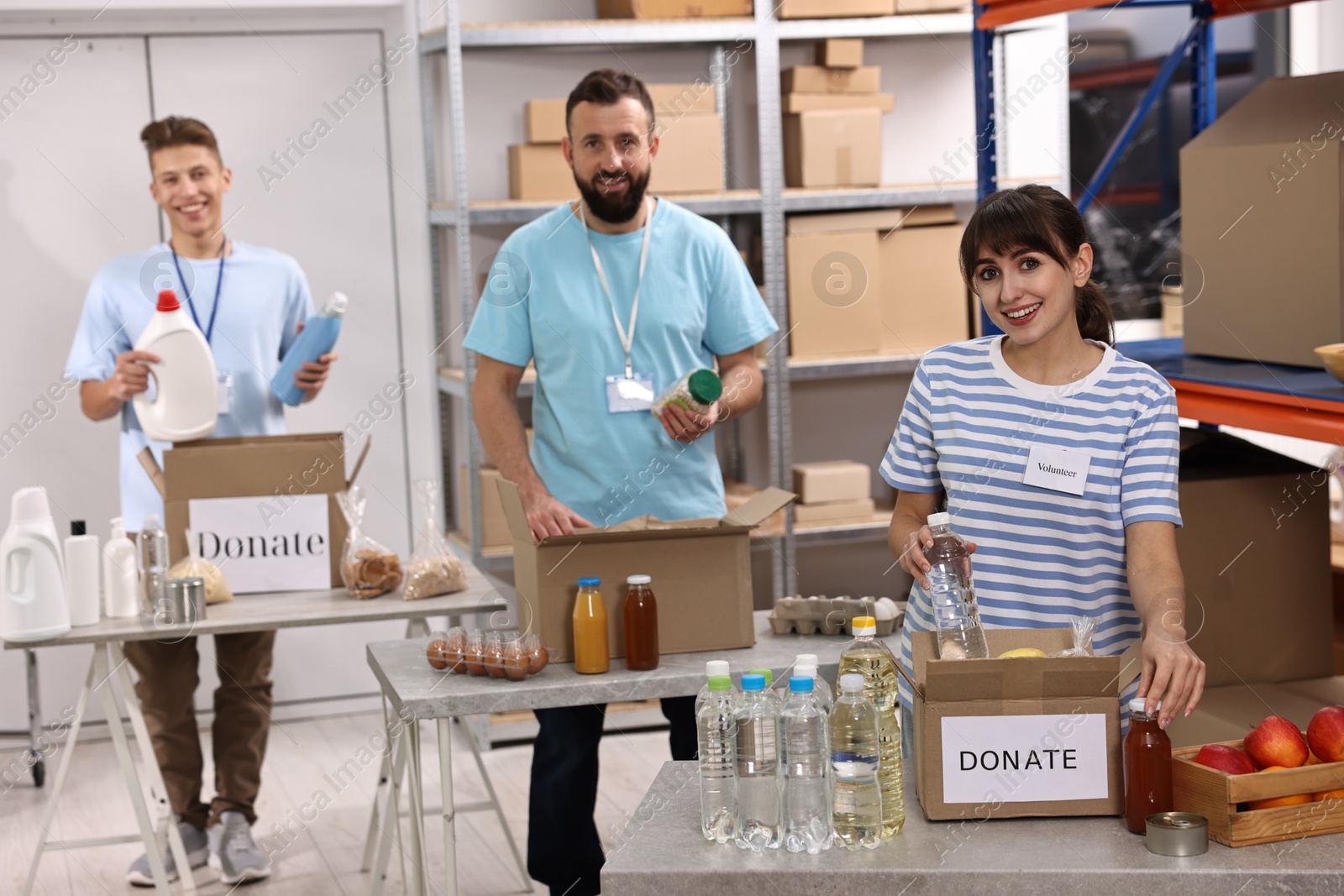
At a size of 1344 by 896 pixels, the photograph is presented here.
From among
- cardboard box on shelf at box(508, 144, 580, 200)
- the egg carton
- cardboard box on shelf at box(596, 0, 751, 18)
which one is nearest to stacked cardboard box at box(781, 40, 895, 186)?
cardboard box on shelf at box(596, 0, 751, 18)

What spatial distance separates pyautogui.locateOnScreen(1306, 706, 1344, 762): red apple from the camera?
167cm

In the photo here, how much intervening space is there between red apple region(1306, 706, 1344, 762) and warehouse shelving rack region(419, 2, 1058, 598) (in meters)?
2.79

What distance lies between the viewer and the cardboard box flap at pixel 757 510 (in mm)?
2412

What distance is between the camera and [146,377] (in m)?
3.24

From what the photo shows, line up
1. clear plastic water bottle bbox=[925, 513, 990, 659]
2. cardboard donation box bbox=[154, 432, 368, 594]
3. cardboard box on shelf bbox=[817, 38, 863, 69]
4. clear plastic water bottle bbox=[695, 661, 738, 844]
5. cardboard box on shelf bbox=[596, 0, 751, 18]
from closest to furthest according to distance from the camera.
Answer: clear plastic water bottle bbox=[695, 661, 738, 844]
clear plastic water bottle bbox=[925, 513, 990, 659]
cardboard donation box bbox=[154, 432, 368, 594]
cardboard box on shelf bbox=[596, 0, 751, 18]
cardboard box on shelf bbox=[817, 38, 863, 69]

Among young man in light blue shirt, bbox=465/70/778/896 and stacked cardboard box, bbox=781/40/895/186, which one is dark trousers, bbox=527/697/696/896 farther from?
stacked cardboard box, bbox=781/40/895/186

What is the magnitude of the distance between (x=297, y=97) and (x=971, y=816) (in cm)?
369

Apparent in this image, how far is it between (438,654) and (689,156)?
2.33 metres

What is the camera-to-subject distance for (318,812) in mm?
4008

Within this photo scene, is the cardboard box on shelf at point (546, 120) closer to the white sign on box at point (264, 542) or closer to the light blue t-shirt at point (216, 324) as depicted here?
the light blue t-shirt at point (216, 324)

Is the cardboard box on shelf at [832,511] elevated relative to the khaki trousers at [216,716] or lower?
elevated

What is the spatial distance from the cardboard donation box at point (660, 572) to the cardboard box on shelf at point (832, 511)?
2.02 m

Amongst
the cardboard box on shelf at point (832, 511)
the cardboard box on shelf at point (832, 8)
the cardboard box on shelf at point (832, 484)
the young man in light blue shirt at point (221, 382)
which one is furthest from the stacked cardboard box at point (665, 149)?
the cardboard box on shelf at point (832, 511)

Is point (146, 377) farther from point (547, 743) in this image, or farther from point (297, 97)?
point (297, 97)
